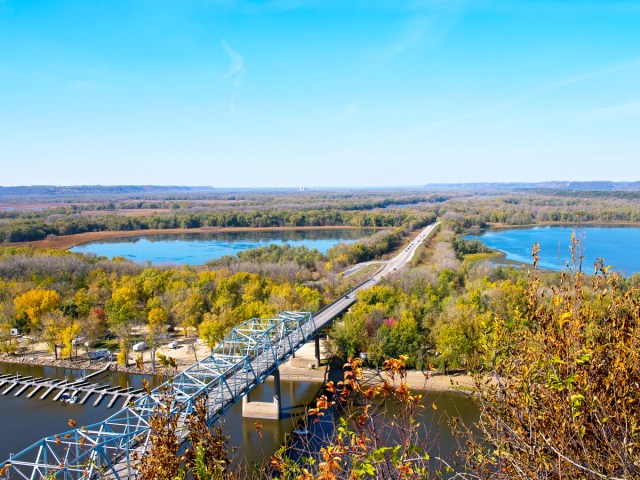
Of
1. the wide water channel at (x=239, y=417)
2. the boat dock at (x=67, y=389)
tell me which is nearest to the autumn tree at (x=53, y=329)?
the boat dock at (x=67, y=389)

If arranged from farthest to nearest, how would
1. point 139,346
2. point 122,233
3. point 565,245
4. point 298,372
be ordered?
1. point 122,233
2. point 565,245
3. point 139,346
4. point 298,372

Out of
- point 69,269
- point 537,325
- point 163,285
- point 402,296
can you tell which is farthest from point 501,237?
point 537,325

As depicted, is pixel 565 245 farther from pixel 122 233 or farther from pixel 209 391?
pixel 122 233

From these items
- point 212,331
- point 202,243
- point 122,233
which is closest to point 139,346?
point 212,331

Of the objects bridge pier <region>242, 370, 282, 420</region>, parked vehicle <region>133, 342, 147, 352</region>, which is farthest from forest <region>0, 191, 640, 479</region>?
bridge pier <region>242, 370, 282, 420</region>

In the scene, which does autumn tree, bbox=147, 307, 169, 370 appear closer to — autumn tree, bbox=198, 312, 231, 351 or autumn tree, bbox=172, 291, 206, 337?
autumn tree, bbox=172, 291, 206, 337

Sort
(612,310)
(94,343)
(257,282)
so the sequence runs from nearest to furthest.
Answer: (612,310), (94,343), (257,282)

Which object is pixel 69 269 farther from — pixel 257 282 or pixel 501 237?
pixel 501 237
